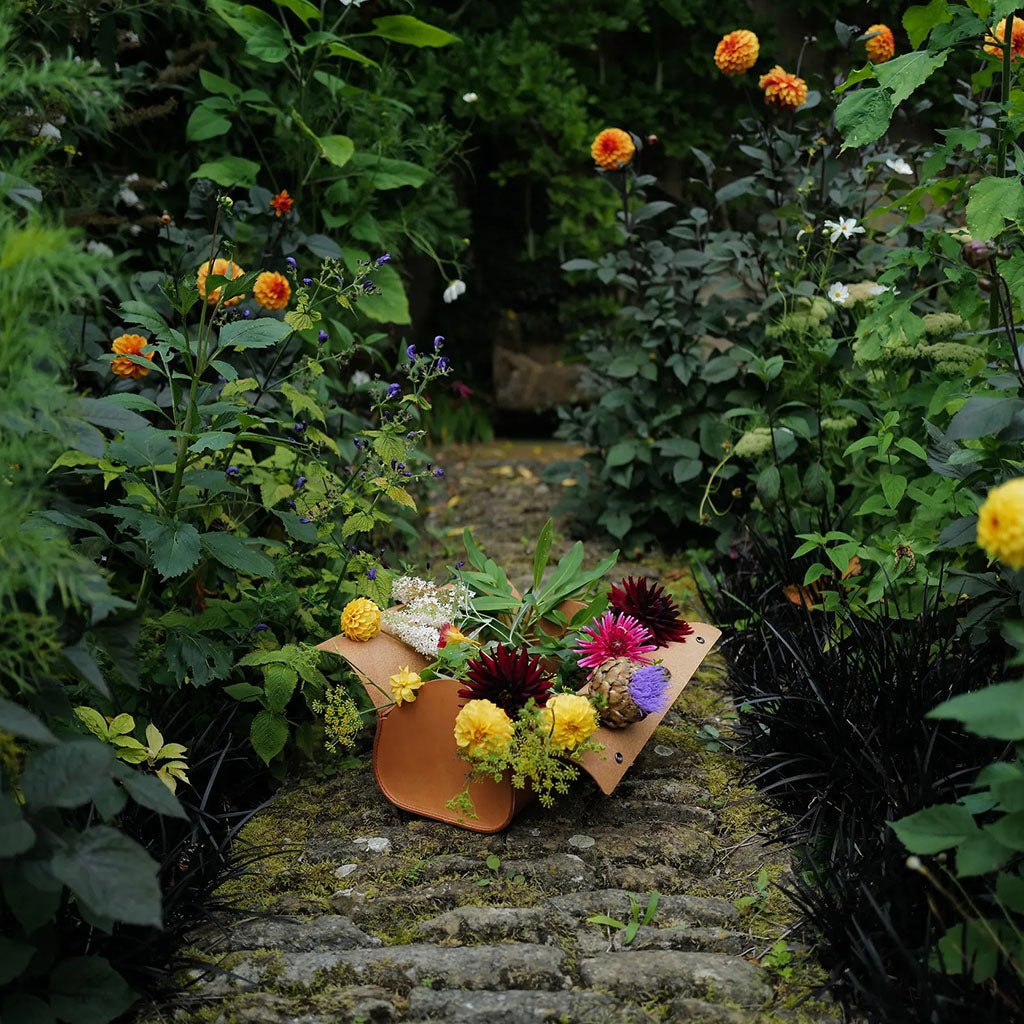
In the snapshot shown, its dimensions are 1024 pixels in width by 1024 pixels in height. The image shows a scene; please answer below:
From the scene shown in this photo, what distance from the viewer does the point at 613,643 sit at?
6.88 ft

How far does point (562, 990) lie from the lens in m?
1.56

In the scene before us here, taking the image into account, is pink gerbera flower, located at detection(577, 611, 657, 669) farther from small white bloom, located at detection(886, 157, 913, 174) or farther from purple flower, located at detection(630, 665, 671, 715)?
small white bloom, located at detection(886, 157, 913, 174)

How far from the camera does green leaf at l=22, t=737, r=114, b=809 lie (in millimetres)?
1314

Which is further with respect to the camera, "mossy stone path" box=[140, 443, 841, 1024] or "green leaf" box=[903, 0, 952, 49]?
"green leaf" box=[903, 0, 952, 49]

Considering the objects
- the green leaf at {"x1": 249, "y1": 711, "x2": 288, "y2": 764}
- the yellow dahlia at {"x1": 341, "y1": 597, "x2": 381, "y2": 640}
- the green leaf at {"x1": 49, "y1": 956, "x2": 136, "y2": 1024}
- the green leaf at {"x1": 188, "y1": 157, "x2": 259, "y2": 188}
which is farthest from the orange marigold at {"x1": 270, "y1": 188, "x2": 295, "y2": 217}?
the green leaf at {"x1": 49, "y1": 956, "x2": 136, "y2": 1024}

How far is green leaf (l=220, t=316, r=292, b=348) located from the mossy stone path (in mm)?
998

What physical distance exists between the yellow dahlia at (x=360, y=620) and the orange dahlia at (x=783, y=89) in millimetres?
2081

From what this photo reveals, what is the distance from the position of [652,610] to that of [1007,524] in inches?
43.0

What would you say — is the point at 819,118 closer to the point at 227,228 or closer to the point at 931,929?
the point at 227,228

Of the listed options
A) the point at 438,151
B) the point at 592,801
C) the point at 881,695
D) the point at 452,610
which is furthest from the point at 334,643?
the point at 438,151

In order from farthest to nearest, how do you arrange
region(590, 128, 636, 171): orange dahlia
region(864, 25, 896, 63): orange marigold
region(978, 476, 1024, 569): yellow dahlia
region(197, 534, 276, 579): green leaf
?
region(590, 128, 636, 171): orange dahlia < region(864, 25, 896, 63): orange marigold < region(197, 534, 276, 579): green leaf < region(978, 476, 1024, 569): yellow dahlia

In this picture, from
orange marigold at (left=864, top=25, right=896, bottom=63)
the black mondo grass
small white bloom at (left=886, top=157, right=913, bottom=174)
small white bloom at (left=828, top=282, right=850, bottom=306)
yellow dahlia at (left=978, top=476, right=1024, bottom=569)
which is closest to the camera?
yellow dahlia at (left=978, top=476, right=1024, bottom=569)

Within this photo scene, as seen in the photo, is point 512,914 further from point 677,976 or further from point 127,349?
point 127,349

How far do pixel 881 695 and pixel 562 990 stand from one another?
2.87 ft
